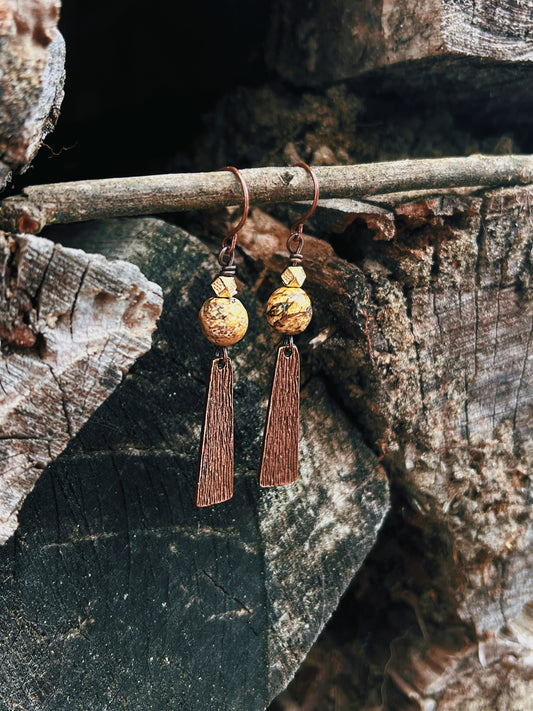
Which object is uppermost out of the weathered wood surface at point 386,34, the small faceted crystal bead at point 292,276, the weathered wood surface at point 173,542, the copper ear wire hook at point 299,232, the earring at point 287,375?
the weathered wood surface at point 386,34

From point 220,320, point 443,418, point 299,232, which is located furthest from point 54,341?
point 443,418

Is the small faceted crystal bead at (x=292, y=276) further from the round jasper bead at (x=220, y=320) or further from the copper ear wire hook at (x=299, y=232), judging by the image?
the round jasper bead at (x=220, y=320)

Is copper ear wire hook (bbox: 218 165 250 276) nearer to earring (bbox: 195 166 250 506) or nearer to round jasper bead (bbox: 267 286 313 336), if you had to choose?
earring (bbox: 195 166 250 506)

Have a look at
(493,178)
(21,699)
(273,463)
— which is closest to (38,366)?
(273,463)

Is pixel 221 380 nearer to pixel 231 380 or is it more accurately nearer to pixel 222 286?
pixel 231 380

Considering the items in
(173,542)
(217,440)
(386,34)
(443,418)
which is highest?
(386,34)

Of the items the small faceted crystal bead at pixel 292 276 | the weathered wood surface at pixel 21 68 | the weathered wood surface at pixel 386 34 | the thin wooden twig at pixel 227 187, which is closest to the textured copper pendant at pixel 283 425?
the small faceted crystal bead at pixel 292 276

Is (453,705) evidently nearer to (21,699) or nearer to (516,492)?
(516,492)
